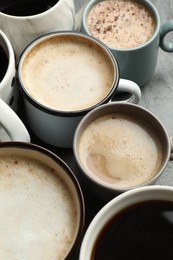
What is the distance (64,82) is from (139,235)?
0.33m

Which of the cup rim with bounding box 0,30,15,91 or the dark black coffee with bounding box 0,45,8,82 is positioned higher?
the cup rim with bounding box 0,30,15,91

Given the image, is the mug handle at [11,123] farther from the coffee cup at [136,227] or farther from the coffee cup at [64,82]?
the coffee cup at [136,227]

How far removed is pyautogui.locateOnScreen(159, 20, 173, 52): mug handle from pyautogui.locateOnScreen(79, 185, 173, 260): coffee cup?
16.5 inches

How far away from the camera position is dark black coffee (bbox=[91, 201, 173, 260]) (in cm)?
77

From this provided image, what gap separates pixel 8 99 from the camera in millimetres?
975

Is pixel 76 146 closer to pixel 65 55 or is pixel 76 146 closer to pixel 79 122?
pixel 79 122

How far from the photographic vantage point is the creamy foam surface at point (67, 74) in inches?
38.6

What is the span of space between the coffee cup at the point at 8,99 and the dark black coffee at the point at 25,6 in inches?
4.2

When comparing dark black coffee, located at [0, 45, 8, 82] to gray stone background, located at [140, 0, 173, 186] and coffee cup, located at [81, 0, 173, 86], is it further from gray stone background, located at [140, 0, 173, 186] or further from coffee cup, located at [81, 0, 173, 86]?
gray stone background, located at [140, 0, 173, 186]

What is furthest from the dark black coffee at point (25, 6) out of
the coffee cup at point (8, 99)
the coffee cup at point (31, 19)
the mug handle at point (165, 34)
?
the mug handle at point (165, 34)

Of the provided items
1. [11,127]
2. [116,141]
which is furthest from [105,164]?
[11,127]

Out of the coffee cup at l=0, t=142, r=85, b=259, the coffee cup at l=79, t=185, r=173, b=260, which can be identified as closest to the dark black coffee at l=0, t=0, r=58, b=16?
the coffee cup at l=0, t=142, r=85, b=259

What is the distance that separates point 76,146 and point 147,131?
136mm

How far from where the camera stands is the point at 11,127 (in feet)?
2.95
